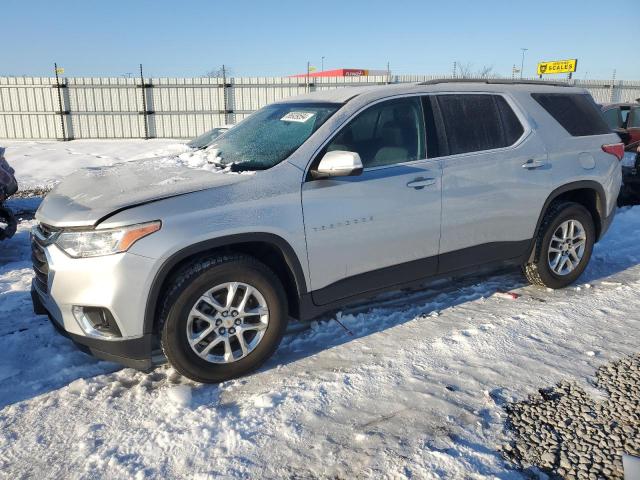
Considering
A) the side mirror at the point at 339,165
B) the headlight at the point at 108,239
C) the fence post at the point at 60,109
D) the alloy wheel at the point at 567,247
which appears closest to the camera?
the headlight at the point at 108,239

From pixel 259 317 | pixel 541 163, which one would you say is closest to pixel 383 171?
pixel 259 317

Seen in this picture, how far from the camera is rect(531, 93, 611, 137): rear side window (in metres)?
4.54

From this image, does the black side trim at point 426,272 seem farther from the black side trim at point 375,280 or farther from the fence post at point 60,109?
the fence post at point 60,109

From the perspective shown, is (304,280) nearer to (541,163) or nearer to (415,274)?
(415,274)

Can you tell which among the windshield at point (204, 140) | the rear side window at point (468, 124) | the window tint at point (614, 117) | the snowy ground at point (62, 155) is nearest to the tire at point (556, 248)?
the rear side window at point (468, 124)

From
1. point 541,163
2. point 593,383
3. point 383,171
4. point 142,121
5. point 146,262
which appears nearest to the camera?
point 146,262

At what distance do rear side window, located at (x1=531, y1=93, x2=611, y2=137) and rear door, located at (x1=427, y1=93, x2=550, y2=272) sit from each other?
398 millimetres

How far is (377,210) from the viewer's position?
352 centimetres

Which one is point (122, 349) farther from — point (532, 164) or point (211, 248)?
point (532, 164)

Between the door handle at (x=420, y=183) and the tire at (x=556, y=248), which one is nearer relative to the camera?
the door handle at (x=420, y=183)

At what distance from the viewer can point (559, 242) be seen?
15.3ft

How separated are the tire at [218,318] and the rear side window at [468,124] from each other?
163cm

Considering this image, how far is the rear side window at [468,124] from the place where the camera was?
389 cm

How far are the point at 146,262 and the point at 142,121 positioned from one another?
57.6 ft
